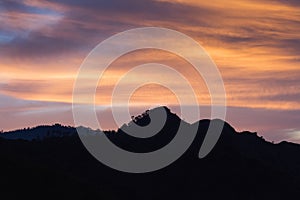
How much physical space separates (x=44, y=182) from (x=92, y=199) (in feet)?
30.2

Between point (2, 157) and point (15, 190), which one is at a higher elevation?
point (2, 157)

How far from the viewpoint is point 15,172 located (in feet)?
356

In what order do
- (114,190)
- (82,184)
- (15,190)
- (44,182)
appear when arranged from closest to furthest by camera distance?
(15,190) → (44,182) → (82,184) → (114,190)

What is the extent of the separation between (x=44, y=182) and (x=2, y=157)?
32.2ft

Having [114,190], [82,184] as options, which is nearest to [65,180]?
[82,184]

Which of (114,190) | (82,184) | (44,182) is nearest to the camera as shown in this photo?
(44,182)

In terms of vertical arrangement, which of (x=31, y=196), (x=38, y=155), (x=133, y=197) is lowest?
(x=31, y=196)

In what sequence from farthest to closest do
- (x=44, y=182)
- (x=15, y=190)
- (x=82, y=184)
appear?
1. (x=82, y=184)
2. (x=44, y=182)
3. (x=15, y=190)

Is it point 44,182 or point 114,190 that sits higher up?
point 114,190

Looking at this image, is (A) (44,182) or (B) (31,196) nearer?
(B) (31,196)

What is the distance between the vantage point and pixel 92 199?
112 meters

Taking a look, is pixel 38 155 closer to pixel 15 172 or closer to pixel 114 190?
pixel 114 190

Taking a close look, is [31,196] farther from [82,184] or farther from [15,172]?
[82,184]

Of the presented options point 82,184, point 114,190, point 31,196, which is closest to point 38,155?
point 114,190
